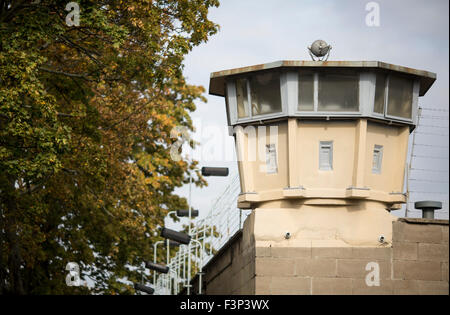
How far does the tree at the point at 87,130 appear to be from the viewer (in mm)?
16828

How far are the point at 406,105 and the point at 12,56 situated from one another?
318 inches

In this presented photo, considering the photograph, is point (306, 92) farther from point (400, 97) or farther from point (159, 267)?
point (159, 267)

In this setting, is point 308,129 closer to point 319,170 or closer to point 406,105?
point 319,170

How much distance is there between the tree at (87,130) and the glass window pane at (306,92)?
4807 millimetres

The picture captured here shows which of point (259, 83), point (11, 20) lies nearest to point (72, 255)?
point (11, 20)

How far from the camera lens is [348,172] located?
13.5m

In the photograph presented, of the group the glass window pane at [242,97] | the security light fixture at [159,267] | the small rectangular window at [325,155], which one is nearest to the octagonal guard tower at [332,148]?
the small rectangular window at [325,155]

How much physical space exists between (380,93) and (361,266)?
3038mm

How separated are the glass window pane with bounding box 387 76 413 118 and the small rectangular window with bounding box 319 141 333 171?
119 cm

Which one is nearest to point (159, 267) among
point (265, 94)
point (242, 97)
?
point (242, 97)

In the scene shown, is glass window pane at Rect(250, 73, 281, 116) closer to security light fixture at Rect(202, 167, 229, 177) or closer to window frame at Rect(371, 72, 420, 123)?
window frame at Rect(371, 72, 420, 123)

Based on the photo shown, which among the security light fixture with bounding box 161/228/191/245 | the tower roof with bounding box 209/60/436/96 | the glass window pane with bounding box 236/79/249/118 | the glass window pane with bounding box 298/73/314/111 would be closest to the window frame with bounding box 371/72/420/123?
the tower roof with bounding box 209/60/436/96

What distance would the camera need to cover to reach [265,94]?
46.0ft
